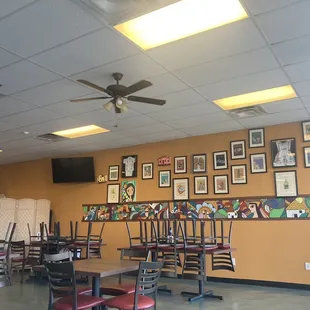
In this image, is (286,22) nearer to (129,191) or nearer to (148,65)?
(148,65)

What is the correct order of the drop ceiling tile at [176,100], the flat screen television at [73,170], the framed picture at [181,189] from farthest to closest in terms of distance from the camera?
1. the flat screen television at [73,170]
2. the framed picture at [181,189]
3. the drop ceiling tile at [176,100]

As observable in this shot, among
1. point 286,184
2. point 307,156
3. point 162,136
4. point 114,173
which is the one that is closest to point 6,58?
point 162,136

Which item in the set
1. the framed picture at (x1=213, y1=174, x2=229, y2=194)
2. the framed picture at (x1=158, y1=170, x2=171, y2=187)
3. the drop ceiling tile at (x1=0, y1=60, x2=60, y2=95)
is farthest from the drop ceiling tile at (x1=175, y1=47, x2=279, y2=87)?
the framed picture at (x1=158, y1=170, x2=171, y2=187)

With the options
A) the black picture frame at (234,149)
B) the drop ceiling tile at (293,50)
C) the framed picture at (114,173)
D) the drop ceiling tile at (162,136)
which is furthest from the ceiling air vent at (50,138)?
the drop ceiling tile at (293,50)

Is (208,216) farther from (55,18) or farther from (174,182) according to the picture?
(55,18)

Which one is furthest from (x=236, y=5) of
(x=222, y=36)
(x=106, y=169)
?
(x=106, y=169)

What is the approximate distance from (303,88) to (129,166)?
14.9 feet

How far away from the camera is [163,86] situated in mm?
4672

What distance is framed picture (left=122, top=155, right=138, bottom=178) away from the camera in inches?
316

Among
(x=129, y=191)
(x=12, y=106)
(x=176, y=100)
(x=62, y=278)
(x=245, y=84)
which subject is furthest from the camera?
(x=129, y=191)

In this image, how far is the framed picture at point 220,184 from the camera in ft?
22.4

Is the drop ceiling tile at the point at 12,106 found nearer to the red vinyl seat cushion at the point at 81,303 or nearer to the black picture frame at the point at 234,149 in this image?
the red vinyl seat cushion at the point at 81,303

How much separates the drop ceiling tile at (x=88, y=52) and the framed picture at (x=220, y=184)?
12.8 feet

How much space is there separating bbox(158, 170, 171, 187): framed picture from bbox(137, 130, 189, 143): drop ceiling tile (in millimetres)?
758
